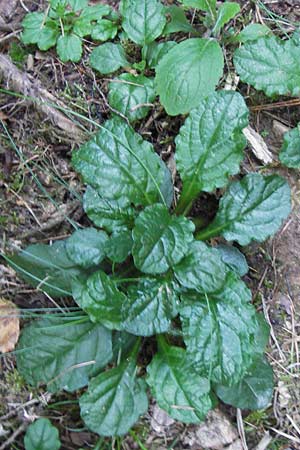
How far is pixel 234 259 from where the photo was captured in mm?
1853

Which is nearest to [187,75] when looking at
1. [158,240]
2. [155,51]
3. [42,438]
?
[155,51]

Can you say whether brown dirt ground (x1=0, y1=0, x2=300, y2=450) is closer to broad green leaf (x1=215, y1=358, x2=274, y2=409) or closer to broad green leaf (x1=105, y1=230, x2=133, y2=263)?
broad green leaf (x1=215, y1=358, x2=274, y2=409)

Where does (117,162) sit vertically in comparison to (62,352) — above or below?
above

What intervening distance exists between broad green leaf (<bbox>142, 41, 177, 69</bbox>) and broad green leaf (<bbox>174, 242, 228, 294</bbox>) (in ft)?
2.15

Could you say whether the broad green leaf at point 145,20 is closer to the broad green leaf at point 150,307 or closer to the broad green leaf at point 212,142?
the broad green leaf at point 212,142

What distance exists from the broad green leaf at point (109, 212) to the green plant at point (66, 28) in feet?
1.70

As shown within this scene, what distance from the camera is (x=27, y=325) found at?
1838 mm

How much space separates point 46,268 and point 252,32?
102cm

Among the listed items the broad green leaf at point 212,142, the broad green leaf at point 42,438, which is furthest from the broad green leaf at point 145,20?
the broad green leaf at point 42,438

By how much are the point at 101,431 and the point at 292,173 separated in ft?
3.26

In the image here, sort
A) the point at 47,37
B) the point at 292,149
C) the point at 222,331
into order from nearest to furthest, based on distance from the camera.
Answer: the point at 222,331, the point at 292,149, the point at 47,37

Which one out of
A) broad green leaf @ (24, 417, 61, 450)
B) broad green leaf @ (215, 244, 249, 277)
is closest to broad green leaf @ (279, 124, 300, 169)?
broad green leaf @ (215, 244, 249, 277)

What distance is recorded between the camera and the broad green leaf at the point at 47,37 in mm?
2025

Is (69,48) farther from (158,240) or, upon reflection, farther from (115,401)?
(115,401)
